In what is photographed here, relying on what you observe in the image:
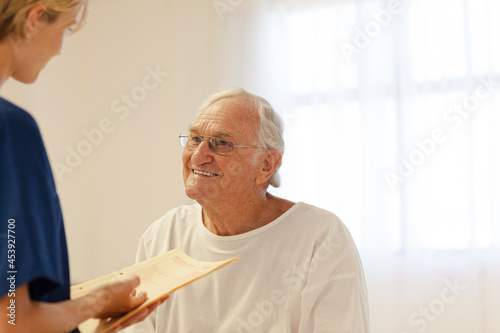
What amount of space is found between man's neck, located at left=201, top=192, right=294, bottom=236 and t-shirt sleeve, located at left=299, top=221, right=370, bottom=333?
0.26m

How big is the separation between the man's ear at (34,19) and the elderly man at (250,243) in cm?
108

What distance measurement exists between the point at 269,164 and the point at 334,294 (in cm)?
Result: 55

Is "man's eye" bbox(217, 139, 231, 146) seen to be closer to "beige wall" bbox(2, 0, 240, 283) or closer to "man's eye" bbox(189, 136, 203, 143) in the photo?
"man's eye" bbox(189, 136, 203, 143)

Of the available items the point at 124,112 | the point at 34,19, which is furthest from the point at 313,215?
the point at 124,112

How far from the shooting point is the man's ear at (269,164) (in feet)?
6.27

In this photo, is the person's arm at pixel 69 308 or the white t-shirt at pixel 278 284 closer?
the person's arm at pixel 69 308

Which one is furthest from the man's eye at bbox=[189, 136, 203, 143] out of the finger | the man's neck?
the finger

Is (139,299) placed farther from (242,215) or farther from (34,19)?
(242,215)

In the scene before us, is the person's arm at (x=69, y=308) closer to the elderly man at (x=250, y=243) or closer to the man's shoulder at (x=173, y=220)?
the elderly man at (x=250, y=243)

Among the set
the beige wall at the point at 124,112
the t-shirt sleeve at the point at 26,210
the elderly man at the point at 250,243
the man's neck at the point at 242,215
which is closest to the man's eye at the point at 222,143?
the elderly man at the point at 250,243

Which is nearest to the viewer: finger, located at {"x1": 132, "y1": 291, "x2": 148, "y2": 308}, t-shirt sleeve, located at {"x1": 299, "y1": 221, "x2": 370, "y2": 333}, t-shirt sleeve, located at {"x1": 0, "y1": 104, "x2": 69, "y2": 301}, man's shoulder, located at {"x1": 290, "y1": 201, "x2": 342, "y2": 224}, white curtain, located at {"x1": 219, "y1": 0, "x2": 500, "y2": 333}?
t-shirt sleeve, located at {"x1": 0, "y1": 104, "x2": 69, "y2": 301}

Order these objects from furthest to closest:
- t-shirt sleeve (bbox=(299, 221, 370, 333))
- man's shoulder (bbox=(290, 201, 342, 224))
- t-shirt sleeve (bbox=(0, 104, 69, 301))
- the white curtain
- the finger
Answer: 1. the white curtain
2. man's shoulder (bbox=(290, 201, 342, 224))
3. t-shirt sleeve (bbox=(299, 221, 370, 333))
4. the finger
5. t-shirt sleeve (bbox=(0, 104, 69, 301))

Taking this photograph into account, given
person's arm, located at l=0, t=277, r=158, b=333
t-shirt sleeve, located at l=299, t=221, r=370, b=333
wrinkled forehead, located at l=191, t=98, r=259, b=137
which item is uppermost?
wrinkled forehead, located at l=191, t=98, r=259, b=137

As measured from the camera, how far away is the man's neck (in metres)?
1.86
